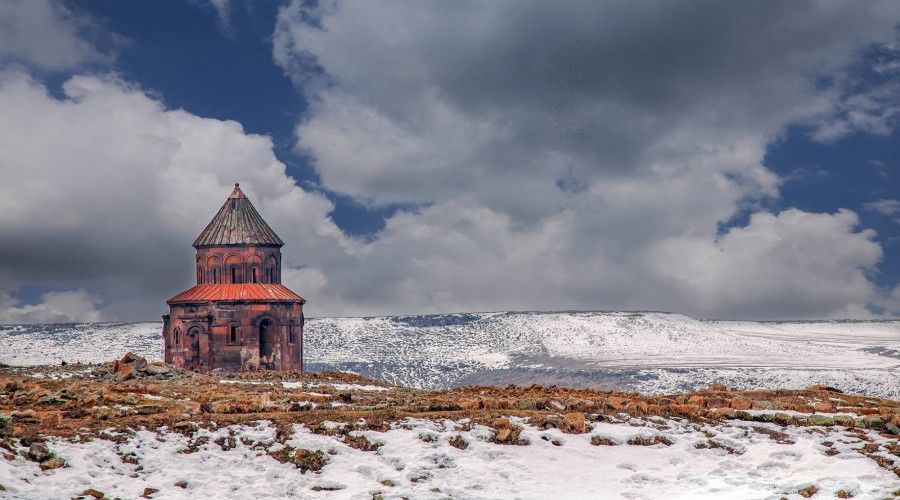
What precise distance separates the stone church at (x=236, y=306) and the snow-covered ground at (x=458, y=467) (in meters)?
37.1

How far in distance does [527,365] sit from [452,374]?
9.64 metres

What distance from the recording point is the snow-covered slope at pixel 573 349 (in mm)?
88938

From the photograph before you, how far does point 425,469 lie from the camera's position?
60.8ft

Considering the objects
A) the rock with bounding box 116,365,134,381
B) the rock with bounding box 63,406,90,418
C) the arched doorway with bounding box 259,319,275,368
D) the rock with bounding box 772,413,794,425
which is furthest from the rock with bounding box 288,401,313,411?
the arched doorway with bounding box 259,319,275,368

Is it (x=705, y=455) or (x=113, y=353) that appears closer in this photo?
(x=705, y=455)

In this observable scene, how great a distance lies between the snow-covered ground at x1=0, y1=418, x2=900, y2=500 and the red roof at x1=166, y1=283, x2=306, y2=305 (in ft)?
123

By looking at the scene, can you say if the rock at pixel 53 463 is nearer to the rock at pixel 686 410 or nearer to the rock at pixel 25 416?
the rock at pixel 25 416

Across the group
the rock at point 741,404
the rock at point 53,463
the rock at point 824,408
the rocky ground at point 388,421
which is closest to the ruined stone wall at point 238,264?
the rocky ground at point 388,421

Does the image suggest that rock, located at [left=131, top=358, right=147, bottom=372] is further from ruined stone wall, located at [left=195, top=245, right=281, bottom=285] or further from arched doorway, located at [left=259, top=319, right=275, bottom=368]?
ruined stone wall, located at [left=195, top=245, right=281, bottom=285]

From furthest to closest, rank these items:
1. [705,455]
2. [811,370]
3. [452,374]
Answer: [452,374], [811,370], [705,455]

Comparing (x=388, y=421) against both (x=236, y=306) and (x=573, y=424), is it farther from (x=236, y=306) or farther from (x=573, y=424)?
(x=236, y=306)

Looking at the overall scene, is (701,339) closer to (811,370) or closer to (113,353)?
(811,370)

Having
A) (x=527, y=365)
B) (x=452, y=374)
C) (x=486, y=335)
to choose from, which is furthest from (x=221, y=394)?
(x=486, y=335)

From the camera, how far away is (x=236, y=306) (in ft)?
187
